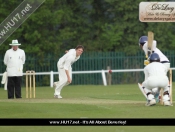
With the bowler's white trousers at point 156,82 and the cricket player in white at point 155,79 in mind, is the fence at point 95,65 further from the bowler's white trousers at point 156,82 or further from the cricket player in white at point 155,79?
the bowler's white trousers at point 156,82

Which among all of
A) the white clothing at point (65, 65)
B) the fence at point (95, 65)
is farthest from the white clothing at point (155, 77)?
the fence at point (95, 65)

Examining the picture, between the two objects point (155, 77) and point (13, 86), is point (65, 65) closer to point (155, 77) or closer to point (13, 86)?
point (13, 86)

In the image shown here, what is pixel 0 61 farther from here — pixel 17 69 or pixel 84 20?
pixel 17 69

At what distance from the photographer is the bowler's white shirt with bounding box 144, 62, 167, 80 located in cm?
2034

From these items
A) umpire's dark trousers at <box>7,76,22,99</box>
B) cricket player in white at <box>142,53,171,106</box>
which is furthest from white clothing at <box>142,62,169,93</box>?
umpire's dark trousers at <box>7,76,22,99</box>

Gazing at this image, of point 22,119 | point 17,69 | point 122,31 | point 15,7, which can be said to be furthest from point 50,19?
point 22,119

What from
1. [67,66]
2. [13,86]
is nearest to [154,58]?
[67,66]

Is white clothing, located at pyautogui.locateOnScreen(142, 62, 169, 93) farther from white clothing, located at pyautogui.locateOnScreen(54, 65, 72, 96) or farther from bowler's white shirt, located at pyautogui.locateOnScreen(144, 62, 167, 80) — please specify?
white clothing, located at pyautogui.locateOnScreen(54, 65, 72, 96)

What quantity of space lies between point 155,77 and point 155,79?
0.06 metres

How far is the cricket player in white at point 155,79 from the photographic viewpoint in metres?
20.3

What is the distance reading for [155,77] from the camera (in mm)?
20266

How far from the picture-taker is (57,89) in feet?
84.1

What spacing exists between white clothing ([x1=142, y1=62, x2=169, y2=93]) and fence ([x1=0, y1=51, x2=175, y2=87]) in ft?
71.4
